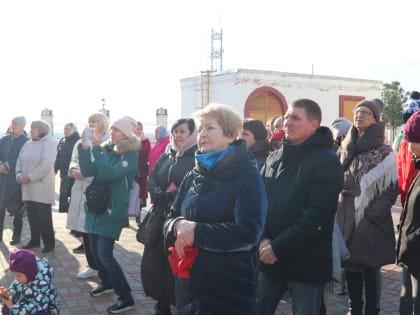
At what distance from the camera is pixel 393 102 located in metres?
42.1

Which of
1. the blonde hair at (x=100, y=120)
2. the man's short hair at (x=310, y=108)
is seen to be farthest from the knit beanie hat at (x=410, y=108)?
the blonde hair at (x=100, y=120)

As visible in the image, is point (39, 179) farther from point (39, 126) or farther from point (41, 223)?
point (39, 126)

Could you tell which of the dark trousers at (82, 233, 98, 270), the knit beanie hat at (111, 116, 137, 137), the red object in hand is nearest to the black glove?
the knit beanie hat at (111, 116, 137, 137)

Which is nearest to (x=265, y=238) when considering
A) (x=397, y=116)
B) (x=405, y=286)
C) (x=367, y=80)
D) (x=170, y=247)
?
(x=170, y=247)

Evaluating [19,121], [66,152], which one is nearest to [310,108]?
[19,121]

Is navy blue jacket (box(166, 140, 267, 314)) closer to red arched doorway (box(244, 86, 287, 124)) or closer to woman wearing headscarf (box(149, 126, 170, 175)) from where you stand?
woman wearing headscarf (box(149, 126, 170, 175))

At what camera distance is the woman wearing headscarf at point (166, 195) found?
392 cm

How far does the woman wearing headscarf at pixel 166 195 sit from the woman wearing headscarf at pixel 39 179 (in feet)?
9.63

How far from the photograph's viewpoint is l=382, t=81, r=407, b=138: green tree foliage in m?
40.9

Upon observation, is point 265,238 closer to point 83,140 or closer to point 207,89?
point 83,140

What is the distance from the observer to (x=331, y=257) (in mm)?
3002

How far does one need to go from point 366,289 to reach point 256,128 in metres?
1.82

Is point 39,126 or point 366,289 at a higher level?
point 39,126

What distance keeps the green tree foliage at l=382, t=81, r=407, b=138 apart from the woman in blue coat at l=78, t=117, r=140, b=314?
39.3m
